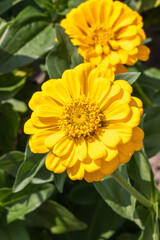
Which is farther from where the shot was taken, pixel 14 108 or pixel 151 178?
pixel 14 108

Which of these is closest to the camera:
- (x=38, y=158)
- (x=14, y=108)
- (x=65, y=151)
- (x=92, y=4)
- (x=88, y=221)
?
(x=65, y=151)

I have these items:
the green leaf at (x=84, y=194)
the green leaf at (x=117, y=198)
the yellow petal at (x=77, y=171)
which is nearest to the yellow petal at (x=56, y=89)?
the yellow petal at (x=77, y=171)

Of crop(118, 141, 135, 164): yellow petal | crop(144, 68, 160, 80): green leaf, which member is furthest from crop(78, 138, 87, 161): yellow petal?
crop(144, 68, 160, 80): green leaf

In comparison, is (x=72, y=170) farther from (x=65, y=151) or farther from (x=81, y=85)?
(x=81, y=85)

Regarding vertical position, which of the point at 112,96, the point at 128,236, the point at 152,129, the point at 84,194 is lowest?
the point at 128,236

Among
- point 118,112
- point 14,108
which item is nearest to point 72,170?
point 118,112

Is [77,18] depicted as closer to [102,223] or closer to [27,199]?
[27,199]

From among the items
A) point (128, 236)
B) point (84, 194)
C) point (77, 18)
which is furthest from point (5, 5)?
point (128, 236)
